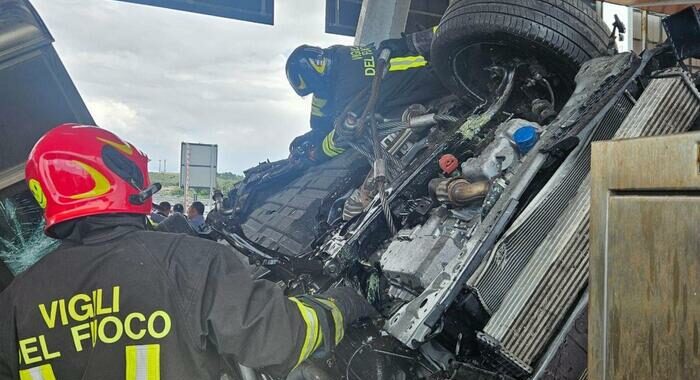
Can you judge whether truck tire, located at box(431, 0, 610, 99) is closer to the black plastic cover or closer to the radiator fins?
the black plastic cover

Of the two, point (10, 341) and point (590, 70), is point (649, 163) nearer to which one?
point (10, 341)

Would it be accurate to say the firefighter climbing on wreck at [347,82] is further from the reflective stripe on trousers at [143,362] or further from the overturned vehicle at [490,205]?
the reflective stripe on trousers at [143,362]

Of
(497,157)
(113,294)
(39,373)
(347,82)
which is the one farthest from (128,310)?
(347,82)

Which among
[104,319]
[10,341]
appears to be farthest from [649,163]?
[10,341]

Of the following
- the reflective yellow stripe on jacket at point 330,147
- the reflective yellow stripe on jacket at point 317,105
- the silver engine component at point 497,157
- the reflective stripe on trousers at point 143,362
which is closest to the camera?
the reflective stripe on trousers at point 143,362

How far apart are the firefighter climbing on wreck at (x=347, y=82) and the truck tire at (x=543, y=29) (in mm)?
898

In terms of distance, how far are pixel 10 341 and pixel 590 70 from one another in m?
2.27

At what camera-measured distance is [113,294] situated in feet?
4.42

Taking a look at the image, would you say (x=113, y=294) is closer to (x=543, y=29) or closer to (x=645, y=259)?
(x=645, y=259)

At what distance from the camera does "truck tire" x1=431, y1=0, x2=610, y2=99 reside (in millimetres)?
2512

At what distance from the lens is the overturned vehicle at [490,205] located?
1760 millimetres

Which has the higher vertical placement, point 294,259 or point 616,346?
point 616,346

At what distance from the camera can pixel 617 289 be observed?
2.21ft

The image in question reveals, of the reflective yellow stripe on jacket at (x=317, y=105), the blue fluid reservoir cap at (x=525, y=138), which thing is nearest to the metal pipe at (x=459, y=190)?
the blue fluid reservoir cap at (x=525, y=138)
